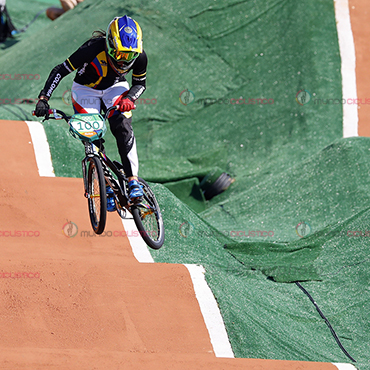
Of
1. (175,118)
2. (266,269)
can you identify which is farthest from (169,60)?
(266,269)

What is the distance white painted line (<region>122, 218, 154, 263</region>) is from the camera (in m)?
8.49

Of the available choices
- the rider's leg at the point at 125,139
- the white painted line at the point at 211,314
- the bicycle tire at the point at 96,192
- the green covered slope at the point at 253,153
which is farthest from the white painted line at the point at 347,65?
the bicycle tire at the point at 96,192

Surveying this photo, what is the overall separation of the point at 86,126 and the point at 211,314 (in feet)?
10.6

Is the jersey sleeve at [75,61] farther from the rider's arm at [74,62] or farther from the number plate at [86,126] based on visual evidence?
the number plate at [86,126]

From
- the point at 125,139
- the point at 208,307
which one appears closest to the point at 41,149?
the point at 125,139

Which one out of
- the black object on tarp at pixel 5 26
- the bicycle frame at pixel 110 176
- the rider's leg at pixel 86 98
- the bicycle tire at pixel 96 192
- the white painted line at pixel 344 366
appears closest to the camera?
the bicycle tire at pixel 96 192

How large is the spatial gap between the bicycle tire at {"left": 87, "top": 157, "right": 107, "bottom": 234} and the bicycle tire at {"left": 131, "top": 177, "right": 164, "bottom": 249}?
0.45 meters

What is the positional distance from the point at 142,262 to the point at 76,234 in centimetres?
127

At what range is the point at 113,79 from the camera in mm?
7078

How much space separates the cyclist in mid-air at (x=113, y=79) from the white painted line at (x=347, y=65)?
9.80 m

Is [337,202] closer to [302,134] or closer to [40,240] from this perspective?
[302,134]

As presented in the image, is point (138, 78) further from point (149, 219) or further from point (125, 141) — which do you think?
point (149, 219)

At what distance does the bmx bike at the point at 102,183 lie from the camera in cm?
650

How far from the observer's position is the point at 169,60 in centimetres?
1647
